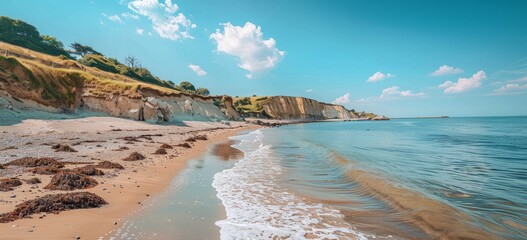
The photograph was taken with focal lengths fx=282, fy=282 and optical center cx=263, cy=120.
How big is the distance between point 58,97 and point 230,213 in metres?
35.8

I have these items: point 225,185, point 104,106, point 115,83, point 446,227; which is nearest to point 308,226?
point 446,227

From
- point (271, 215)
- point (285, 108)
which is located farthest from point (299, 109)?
point (271, 215)

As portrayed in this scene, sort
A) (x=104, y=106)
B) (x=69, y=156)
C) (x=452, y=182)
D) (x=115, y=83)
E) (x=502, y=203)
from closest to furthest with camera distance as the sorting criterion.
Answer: (x=502, y=203) < (x=452, y=182) < (x=69, y=156) < (x=104, y=106) < (x=115, y=83)

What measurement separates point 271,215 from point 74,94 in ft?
129

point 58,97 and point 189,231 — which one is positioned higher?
point 58,97

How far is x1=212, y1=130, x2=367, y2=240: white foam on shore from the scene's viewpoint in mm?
5527

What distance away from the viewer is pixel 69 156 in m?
12.6

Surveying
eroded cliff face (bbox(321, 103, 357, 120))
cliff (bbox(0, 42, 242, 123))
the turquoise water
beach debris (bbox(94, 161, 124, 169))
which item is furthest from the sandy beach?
eroded cliff face (bbox(321, 103, 357, 120))

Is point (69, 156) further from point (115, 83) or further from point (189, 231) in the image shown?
point (115, 83)

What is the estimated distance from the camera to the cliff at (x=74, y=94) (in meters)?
28.1

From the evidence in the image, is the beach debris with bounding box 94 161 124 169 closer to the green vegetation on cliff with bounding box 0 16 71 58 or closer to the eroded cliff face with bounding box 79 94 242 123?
the eroded cliff face with bounding box 79 94 242 123

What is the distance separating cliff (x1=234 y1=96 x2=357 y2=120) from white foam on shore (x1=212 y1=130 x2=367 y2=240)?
340ft

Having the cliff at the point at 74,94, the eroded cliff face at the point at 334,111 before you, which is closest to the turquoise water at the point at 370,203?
the cliff at the point at 74,94

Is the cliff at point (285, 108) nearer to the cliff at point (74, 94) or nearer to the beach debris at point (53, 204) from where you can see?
the cliff at point (74, 94)
